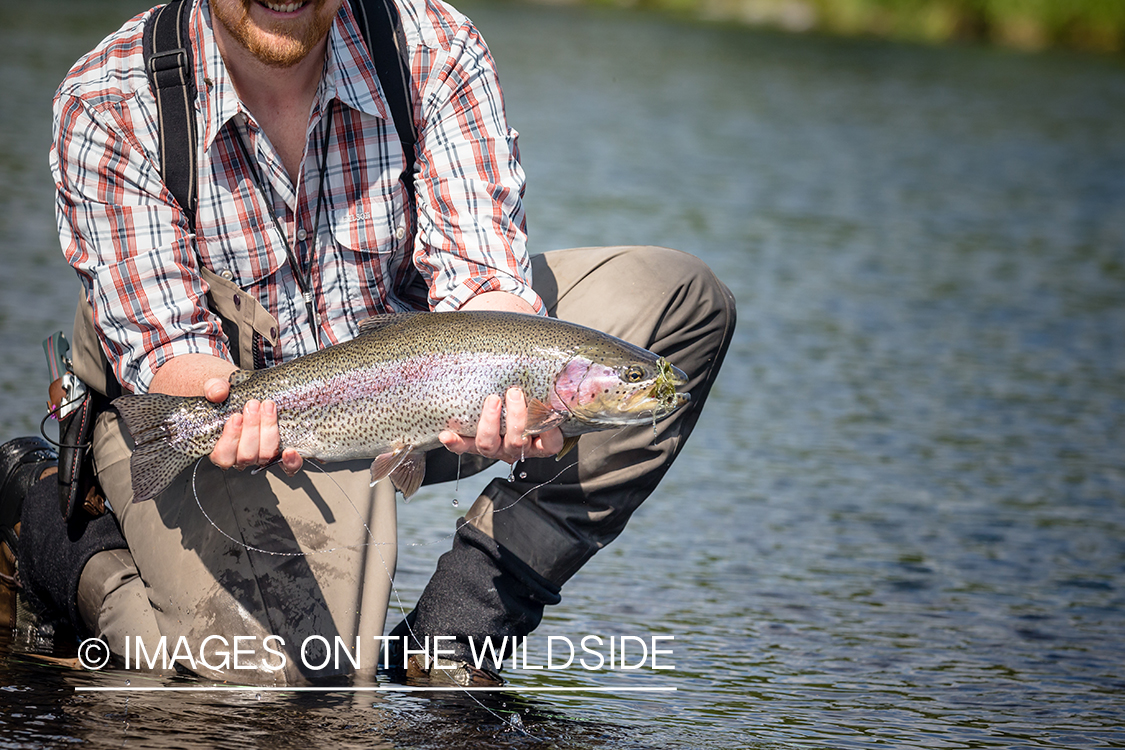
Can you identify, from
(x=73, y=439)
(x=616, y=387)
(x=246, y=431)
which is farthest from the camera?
(x=73, y=439)

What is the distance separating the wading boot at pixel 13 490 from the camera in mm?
3885

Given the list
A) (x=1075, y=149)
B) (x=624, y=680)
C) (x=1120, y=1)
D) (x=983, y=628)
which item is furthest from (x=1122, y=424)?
(x=1120, y=1)

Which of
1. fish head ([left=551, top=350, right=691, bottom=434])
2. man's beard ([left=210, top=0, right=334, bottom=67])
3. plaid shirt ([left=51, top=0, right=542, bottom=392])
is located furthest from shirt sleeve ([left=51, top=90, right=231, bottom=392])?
fish head ([left=551, top=350, right=691, bottom=434])

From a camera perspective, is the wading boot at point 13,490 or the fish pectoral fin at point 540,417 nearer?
the fish pectoral fin at point 540,417

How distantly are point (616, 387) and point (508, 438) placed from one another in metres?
0.26

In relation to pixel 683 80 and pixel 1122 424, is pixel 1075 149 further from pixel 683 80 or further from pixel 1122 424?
pixel 1122 424

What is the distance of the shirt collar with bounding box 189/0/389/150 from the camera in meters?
3.51

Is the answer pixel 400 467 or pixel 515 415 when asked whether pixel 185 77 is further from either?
pixel 515 415

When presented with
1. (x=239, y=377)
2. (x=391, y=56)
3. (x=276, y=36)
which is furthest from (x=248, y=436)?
(x=391, y=56)

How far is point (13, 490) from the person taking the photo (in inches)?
160

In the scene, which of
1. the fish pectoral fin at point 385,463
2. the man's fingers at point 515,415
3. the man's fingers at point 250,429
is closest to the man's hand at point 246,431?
the man's fingers at point 250,429

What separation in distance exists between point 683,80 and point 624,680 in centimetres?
2153

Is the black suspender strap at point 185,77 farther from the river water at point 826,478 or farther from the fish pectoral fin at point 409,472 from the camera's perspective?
the river water at point 826,478

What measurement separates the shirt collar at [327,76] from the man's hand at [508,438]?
0.94 metres
